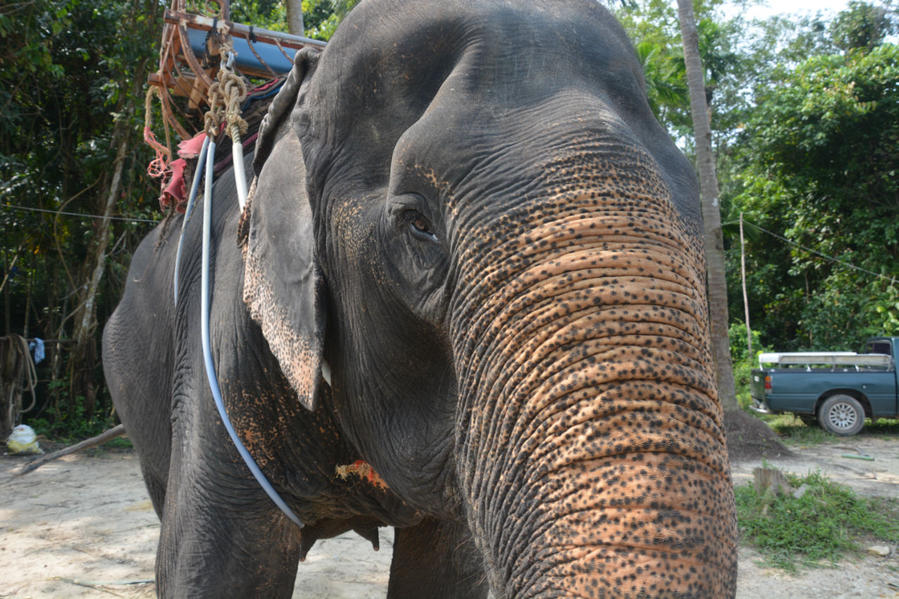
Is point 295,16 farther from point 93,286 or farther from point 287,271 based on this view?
point 287,271

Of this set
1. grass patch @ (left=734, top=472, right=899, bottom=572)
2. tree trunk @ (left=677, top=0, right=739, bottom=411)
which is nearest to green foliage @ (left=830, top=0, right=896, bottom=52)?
tree trunk @ (left=677, top=0, right=739, bottom=411)

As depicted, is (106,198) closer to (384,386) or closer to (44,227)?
(44,227)

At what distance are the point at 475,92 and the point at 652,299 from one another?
1.73 feet

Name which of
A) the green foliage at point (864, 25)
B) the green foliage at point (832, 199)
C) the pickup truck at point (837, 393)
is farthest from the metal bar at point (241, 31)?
the green foliage at point (864, 25)

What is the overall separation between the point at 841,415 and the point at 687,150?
1476cm

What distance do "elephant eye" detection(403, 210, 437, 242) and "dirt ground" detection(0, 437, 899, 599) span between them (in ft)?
11.1

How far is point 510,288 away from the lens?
42.2 inches

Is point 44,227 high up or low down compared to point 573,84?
up

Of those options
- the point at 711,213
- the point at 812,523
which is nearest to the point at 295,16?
the point at 711,213

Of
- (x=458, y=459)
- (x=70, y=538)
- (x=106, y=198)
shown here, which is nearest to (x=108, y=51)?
(x=106, y=198)

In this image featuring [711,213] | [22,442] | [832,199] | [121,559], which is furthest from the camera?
[832,199]

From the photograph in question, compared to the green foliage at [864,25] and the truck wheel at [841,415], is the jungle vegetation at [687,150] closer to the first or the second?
the green foliage at [864,25]

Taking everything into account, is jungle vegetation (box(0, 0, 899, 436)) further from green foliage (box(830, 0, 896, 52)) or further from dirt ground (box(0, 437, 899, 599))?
dirt ground (box(0, 437, 899, 599))

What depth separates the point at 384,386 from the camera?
1.49m
